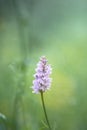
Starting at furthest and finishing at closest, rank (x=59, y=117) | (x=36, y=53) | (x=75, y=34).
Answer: (x=75, y=34) → (x=36, y=53) → (x=59, y=117)

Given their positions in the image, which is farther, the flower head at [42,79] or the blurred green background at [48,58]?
the blurred green background at [48,58]

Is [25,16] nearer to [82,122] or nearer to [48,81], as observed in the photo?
[82,122]

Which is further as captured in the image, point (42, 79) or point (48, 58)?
Result: point (48, 58)

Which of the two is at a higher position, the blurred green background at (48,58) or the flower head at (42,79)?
the blurred green background at (48,58)

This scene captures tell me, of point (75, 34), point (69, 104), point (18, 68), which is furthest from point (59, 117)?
point (75, 34)

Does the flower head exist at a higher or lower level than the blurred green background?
lower

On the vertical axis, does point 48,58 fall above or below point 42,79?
above

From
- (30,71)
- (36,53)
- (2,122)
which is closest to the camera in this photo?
(2,122)

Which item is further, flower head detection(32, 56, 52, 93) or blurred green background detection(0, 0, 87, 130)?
blurred green background detection(0, 0, 87, 130)
